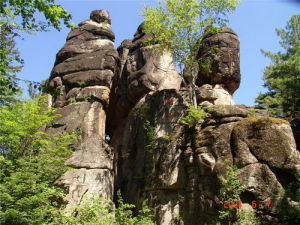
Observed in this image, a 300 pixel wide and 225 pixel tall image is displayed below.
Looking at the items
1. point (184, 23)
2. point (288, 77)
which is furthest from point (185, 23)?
point (288, 77)

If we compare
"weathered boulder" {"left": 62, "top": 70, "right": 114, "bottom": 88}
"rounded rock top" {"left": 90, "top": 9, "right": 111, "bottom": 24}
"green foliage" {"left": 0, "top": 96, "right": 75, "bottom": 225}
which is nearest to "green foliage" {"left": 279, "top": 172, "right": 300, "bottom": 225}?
"green foliage" {"left": 0, "top": 96, "right": 75, "bottom": 225}

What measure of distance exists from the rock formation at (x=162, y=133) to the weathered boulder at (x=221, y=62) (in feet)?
0.21

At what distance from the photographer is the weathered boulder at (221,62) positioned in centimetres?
1858

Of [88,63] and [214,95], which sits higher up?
[88,63]

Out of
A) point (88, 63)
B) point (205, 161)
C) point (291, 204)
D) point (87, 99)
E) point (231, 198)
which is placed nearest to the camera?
point (291, 204)

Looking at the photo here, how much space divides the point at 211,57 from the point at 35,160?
11.8 meters

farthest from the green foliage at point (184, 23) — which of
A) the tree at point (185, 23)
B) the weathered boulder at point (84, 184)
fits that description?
the weathered boulder at point (84, 184)

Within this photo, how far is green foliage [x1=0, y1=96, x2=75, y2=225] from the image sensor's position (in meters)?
10.3

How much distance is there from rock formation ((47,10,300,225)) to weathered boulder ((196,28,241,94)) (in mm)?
63

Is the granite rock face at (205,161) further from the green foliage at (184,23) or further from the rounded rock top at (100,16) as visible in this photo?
the rounded rock top at (100,16)

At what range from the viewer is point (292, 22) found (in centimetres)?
2169

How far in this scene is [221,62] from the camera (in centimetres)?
1864

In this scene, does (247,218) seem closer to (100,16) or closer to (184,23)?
(184,23)

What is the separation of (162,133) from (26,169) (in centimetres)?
648
